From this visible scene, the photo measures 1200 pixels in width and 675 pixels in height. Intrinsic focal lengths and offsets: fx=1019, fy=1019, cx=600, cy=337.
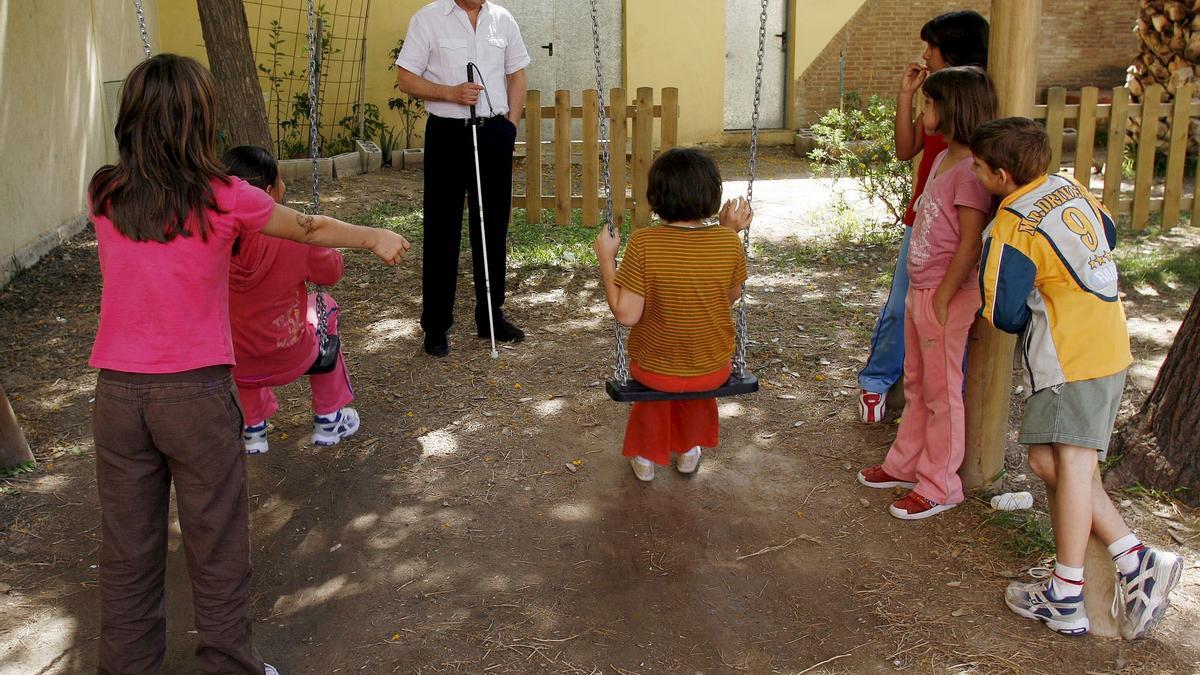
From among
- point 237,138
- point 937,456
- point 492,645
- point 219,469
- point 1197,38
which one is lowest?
point 492,645

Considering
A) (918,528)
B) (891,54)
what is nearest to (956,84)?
(918,528)

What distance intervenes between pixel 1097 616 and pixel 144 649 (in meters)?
2.88

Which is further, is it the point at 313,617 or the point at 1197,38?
the point at 1197,38

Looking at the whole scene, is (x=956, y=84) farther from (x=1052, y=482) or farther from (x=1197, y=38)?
(x=1197, y=38)

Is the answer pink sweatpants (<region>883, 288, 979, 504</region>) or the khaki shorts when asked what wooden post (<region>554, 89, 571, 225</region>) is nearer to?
pink sweatpants (<region>883, 288, 979, 504</region>)

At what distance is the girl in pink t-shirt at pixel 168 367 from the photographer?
8.74ft

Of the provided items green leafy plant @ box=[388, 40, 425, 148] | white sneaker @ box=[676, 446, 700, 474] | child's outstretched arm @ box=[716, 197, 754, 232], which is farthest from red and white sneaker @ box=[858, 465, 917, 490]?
green leafy plant @ box=[388, 40, 425, 148]

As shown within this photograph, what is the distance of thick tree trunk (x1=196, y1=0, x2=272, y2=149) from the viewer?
7348 millimetres

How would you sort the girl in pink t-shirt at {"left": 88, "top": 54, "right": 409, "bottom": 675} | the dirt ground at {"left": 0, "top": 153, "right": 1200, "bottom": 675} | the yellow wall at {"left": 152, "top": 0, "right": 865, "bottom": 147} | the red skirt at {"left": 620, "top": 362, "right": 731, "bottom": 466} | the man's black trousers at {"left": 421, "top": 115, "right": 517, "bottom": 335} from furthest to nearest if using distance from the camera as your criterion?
the yellow wall at {"left": 152, "top": 0, "right": 865, "bottom": 147}, the man's black trousers at {"left": 421, "top": 115, "right": 517, "bottom": 335}, the red skirt at {"left": 620, "top": 362, "right": 731, "bottom": 466}, the dirt ground at {"left": 0, "top": 153, "right": 1200, "bottom": 675}, the girl in pink t-shirt at {"left": 88, "top": 54, "right": 409, "bottom": 675}

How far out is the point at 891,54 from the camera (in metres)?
14.9

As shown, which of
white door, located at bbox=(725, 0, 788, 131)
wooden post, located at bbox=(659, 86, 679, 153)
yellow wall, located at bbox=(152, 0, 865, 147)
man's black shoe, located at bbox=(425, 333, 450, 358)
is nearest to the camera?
man's black shoe, located at bbox=(425, 333, 450, 358)

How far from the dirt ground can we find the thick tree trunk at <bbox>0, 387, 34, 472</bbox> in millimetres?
123

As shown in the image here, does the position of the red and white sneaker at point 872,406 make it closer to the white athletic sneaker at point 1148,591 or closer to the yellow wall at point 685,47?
the white athletic sneaker at point 1148,591

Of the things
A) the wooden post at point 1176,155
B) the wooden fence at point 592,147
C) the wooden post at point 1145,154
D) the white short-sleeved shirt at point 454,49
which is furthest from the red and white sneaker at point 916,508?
the wooden post at point 1176,155
